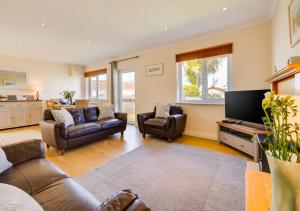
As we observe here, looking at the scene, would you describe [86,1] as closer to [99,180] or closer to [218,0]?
[218,0]

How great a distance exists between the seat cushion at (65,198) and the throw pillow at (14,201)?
0.35 meters

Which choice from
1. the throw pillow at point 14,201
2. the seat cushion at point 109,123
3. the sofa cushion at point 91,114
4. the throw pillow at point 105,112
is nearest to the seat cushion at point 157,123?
the seat cushion at point 109,123

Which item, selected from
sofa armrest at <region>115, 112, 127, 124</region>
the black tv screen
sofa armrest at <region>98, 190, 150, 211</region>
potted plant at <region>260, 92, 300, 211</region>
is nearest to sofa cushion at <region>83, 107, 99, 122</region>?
sofa armrest at <region>115, 112, 127, 124</region>

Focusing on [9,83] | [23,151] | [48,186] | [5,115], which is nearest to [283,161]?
[48,186]

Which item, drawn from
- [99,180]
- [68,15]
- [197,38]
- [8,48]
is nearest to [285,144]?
[99,180]

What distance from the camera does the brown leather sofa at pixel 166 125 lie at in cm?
351

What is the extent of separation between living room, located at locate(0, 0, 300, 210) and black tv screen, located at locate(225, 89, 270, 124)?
23 mm

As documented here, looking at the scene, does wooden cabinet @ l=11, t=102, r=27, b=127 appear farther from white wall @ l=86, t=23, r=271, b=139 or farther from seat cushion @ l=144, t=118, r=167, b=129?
seat cushion @ l=144, t=118, r=167, b=129

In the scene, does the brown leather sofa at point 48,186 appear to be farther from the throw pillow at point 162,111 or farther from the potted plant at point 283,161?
the throw pillow at point 162,111

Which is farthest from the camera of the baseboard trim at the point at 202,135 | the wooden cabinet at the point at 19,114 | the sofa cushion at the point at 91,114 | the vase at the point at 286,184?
the wooden cabinet at the point at 19,114

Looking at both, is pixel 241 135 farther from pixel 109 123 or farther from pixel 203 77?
pixel 109 123

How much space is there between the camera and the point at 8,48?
460 centimetres

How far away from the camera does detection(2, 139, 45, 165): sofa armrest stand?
143cm

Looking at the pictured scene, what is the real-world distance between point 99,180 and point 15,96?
533cm
